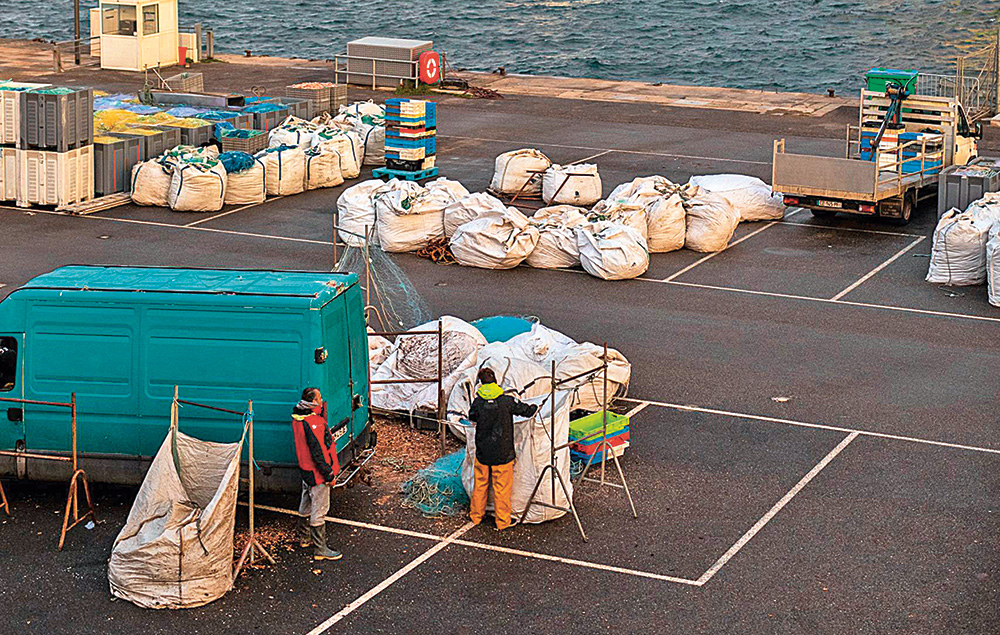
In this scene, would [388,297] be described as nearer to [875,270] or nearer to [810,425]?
[810,425]

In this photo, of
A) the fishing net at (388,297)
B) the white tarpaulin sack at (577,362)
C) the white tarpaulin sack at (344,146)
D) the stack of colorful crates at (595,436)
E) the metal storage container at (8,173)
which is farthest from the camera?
the white tarpaulin sack at (344,146)

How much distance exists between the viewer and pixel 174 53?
4466cm

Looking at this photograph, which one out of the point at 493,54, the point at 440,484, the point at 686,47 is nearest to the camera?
the point at 440,484

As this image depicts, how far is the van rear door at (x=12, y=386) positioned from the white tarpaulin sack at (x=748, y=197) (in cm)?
1551

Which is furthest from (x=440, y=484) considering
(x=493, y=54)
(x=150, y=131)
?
(x=493, y=54)

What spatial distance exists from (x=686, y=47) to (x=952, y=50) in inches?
654

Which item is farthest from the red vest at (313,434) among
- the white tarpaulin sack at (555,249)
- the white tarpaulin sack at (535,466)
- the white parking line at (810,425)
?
the white tarpaulin sack at (555,249)

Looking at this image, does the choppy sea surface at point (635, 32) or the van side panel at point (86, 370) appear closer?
the van side panel at point (86, 370)

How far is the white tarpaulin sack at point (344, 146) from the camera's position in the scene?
94.3 feet

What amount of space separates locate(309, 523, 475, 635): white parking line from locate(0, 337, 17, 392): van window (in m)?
3.90

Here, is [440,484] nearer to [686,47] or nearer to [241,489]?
[241,489]

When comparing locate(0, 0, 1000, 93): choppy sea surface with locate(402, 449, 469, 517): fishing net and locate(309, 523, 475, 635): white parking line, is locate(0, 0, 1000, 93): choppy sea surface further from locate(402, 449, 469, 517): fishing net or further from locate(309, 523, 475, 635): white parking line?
locate(309, 523, 475, 635): white parking line

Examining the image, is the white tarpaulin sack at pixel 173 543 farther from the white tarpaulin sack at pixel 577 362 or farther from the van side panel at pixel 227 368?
the white tarpaulin sack at pixel 577 362

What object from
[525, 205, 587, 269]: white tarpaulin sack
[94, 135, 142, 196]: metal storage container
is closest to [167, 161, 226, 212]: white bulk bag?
[94, 135, 142, 196]: metal storage container
